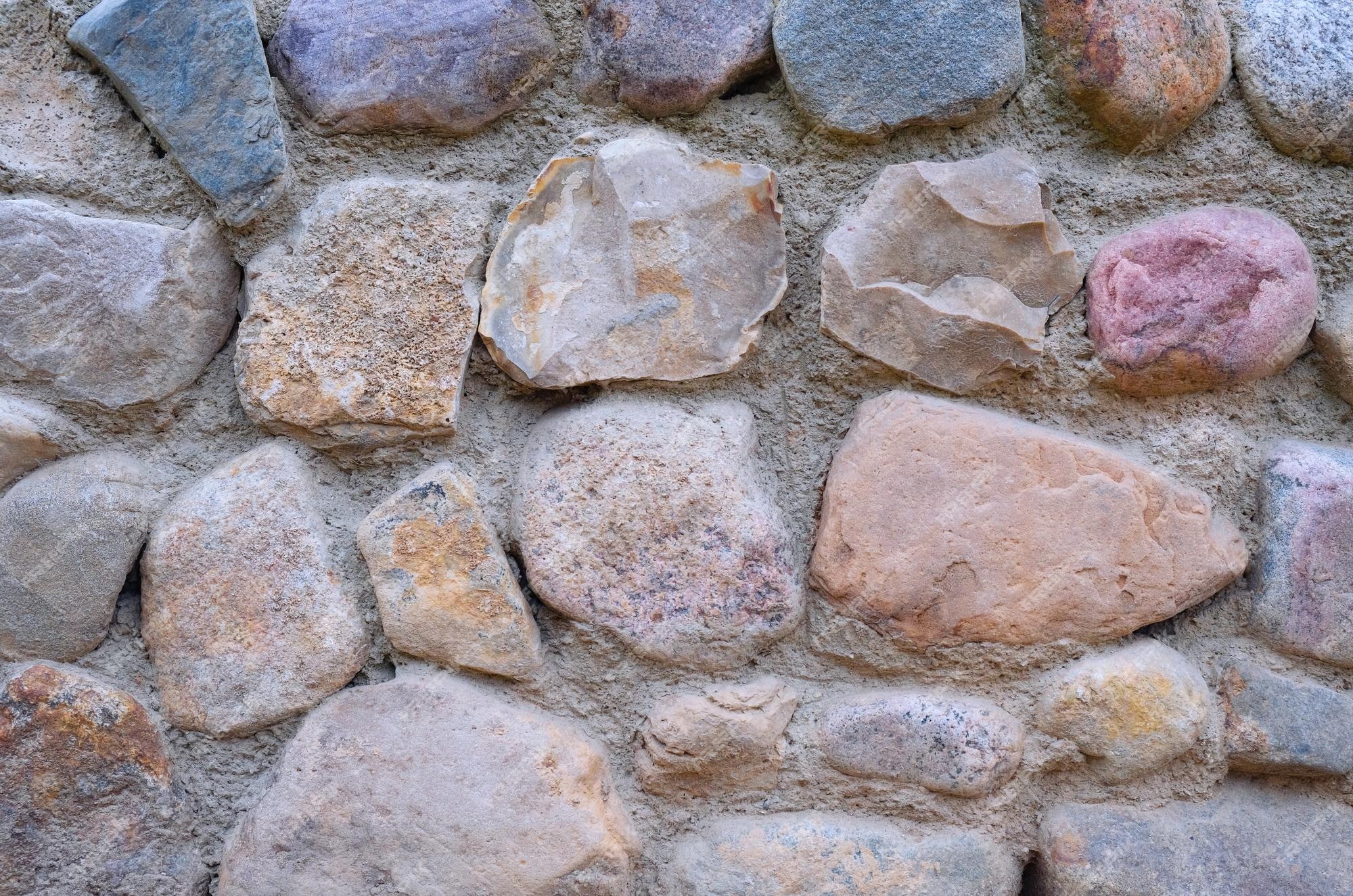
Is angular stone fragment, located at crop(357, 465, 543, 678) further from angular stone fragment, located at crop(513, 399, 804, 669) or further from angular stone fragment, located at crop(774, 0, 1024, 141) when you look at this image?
angular stone fragment, located at crop(774, 0, 1024, 141)

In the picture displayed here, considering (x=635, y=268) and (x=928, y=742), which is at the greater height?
(x=635, y=268)

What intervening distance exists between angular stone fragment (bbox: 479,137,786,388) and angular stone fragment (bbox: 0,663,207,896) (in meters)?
0.42

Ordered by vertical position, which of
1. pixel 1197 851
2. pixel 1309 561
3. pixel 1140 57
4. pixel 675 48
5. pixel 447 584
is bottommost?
pixel 1197 851

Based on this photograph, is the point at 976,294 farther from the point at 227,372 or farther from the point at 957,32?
the point at 227,372

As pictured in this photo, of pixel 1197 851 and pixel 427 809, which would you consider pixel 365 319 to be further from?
pixel 1197 851

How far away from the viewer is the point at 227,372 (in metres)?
0.86

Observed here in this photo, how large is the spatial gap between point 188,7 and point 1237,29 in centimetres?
83

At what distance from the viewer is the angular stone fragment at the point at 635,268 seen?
81 centimetres

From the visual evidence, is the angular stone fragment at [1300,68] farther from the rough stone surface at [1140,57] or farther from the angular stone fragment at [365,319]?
the angular stone fragment at [365,319]

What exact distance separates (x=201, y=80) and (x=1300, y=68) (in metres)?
0.86

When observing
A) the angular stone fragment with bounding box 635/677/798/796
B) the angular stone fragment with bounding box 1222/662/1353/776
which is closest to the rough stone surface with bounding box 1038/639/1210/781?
the angular stone fragment with bounding box 1222/662/1353/776

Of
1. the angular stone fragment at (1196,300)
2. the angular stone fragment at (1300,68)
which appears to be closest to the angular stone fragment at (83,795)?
the angular stone fragment at (1196,300)

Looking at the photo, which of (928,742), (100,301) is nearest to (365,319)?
(100,301)

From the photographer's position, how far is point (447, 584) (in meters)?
0.81
